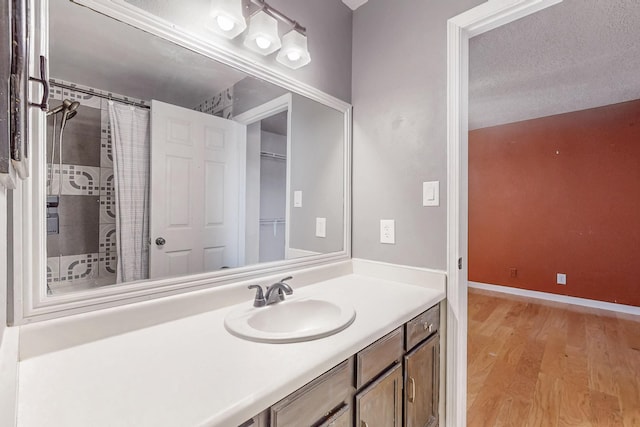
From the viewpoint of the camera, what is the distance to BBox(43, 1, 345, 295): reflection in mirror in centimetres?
84

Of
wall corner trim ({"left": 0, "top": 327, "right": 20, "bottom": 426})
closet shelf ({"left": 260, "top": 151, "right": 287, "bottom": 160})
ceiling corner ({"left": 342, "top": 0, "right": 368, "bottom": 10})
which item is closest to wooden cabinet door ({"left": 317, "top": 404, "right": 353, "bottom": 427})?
wall corner trim ({"left": 0, "top": 327, "right": 20, "bottom": 426})

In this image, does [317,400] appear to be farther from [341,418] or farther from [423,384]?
[423,384]

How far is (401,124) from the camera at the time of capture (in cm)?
153

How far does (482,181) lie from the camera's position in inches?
163

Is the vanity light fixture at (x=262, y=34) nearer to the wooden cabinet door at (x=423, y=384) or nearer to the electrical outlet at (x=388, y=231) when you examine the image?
the electrical outlet at (x=388, y=231)

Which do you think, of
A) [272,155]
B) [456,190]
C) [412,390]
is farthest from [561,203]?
[272,155]

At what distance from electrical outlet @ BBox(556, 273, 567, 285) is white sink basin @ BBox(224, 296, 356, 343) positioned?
371 centimetres

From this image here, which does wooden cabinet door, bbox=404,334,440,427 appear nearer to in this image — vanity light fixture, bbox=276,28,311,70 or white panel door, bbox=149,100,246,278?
white panel door, bbox=149,100,246,278

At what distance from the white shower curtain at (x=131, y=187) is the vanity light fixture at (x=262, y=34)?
53 centimetres

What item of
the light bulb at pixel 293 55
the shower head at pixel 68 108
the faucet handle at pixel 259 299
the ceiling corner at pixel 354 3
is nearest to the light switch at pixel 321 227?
the faucet handle at pixel 259 299

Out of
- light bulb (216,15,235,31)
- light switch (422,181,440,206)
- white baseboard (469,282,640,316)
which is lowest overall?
white baseboard (469,282,640,316)

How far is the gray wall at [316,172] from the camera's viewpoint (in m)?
1.56

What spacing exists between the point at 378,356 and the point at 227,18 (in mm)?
1315

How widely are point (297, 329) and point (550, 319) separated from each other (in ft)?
10.3
